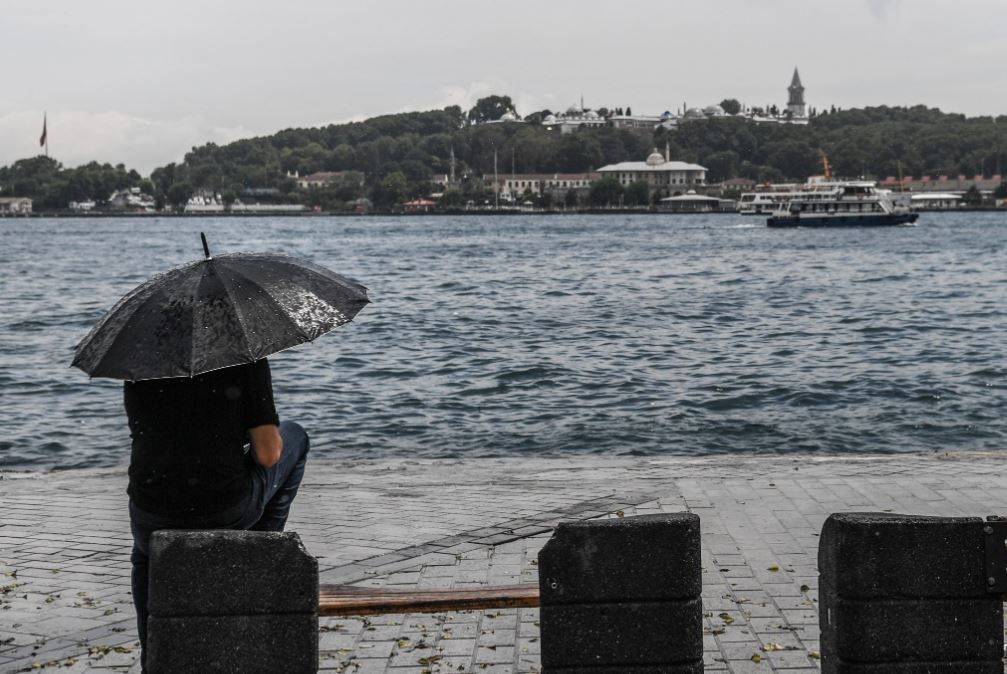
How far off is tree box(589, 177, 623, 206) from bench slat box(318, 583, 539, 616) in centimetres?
18752

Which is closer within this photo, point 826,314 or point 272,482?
point 272,482

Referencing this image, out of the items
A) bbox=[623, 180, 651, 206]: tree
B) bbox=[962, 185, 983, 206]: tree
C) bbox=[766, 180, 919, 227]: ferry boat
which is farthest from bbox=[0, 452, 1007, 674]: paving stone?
bbox=[623, 180, 651, 206]: tree

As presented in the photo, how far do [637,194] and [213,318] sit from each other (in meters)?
191

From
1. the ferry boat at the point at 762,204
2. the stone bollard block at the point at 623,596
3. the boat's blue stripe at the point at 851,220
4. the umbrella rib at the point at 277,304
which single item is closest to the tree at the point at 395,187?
the ferry boat at the point at 762,204

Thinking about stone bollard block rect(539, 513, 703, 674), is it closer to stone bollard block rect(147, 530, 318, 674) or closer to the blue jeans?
stone bollard block rect(147, 530, 318, 674)

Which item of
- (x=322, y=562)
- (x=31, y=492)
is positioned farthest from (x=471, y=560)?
(x=31, y=492)

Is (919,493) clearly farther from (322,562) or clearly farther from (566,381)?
(566,381)

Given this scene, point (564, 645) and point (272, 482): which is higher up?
point (272, 482)

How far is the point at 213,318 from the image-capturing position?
425cm

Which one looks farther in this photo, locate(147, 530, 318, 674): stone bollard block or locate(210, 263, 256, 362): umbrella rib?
locate(210, 263, 256, 362): umbrella rib

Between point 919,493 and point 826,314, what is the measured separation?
24.3 meters

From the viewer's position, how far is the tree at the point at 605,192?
190125 mm

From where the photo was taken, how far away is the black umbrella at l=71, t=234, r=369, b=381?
4.14 m

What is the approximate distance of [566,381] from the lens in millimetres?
19484
